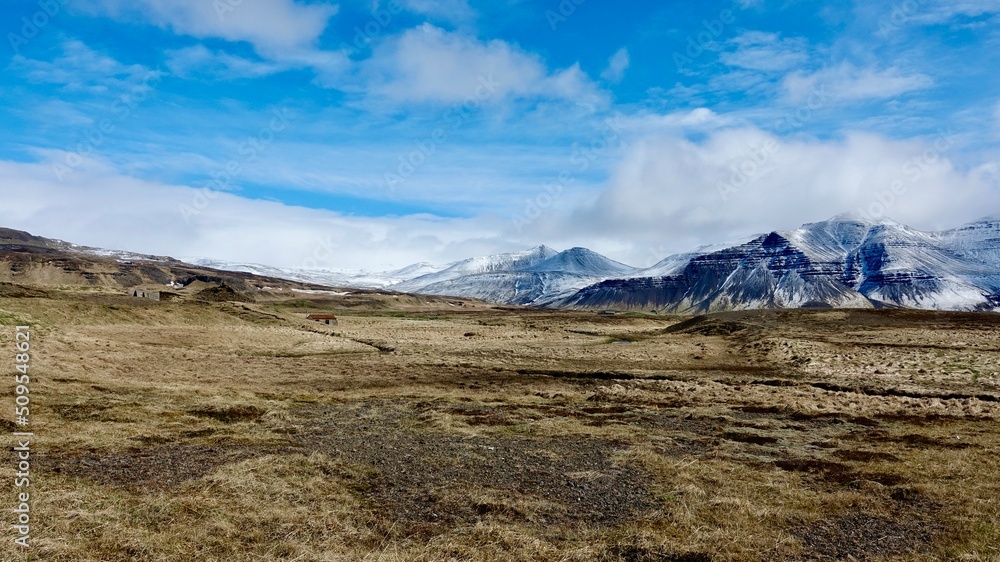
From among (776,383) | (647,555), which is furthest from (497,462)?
(776,383)

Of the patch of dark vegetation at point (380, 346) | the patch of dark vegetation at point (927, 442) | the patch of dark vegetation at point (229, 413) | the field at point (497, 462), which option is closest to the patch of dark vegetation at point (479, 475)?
the field at point (497, 462)

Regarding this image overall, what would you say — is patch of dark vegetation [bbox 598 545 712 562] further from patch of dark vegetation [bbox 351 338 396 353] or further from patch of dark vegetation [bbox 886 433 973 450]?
patch of dark vegetation [bbox 351 338 396 353]

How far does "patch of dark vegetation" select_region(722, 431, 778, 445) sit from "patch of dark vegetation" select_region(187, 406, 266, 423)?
62.8ft

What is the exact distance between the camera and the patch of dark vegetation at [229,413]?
22.6 meters

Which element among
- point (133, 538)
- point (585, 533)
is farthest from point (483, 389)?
point (133, 538)

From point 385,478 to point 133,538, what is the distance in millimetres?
6357

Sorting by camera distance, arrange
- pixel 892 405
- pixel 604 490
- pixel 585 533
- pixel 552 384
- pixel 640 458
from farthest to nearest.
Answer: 1. pixel 552 384
2. pixel 892 405
3. pixel 640 458
4. pixel 604 490
5. pixel 585 533

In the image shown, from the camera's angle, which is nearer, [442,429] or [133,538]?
[133,538]

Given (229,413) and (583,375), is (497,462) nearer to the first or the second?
(229,413)

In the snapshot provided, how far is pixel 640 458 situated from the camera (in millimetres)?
17703

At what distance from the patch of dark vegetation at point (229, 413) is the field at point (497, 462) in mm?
116

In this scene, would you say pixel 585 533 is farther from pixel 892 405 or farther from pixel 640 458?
pixel 892 405

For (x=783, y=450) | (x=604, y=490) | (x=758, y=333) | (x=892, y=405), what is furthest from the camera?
(x=758, y=333)

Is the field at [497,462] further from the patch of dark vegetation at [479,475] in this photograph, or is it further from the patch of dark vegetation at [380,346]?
the patch of dark vegetation at [380,346]
